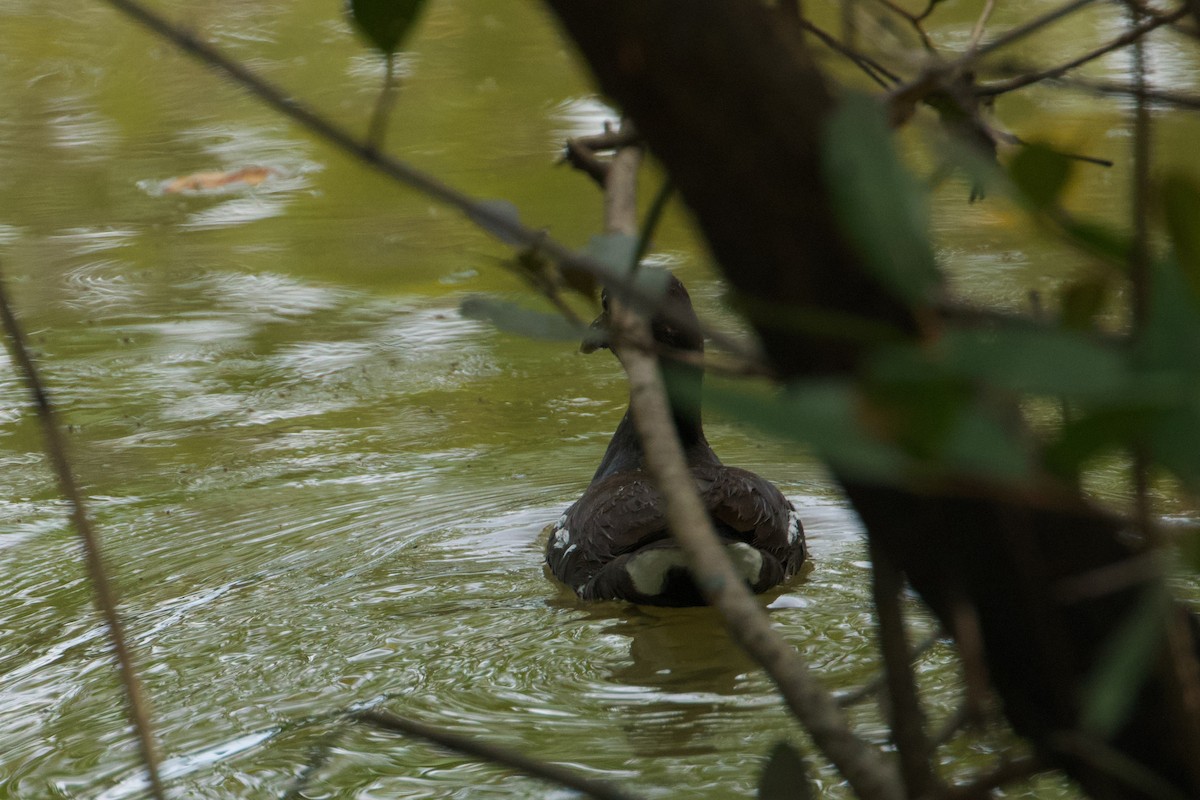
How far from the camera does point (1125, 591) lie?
71cm

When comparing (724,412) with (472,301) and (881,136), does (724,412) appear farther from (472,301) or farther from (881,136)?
(472,301)

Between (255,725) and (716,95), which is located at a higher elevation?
(716,95)

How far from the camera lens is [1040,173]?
520mm

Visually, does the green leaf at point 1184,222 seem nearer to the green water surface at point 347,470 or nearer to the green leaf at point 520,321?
the green water surface at point 347,470

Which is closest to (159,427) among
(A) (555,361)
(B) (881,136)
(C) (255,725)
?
(A) (555,361)

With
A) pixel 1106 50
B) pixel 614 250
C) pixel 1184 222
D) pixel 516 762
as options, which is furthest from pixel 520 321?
pixel 1106 50

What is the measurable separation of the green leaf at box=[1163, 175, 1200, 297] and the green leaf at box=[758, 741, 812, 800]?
37cm

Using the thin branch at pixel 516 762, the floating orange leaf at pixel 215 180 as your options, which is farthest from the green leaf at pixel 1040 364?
the floating orange leaf at pixel 215 180

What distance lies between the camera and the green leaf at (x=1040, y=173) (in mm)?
516

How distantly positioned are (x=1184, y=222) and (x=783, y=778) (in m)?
0.39

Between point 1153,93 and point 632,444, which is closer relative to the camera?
point 1153,93

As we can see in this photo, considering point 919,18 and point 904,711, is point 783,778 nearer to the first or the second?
point 904,711

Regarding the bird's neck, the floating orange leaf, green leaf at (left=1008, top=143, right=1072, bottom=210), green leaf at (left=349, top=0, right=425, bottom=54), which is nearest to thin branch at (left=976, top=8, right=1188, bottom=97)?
green leaf at (left=1008, top=143, right=1072, bottom=210)

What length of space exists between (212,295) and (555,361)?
1328 millimetres
